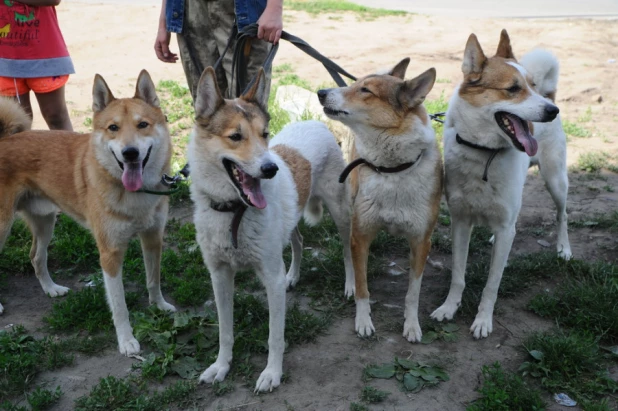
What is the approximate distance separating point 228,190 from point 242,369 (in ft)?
3.62

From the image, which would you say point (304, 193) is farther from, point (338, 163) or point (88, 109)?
point (88, 109)

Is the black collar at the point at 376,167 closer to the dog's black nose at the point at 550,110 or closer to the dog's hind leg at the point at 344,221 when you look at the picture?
the dog's hind leg at the point at 344,221

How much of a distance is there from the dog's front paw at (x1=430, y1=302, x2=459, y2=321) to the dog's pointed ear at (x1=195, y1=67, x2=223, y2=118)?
2.03 meters

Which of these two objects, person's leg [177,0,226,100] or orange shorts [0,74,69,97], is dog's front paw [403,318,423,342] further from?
orange shorts [0,74,69,97]

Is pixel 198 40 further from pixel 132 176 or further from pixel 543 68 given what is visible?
pixel 543 68

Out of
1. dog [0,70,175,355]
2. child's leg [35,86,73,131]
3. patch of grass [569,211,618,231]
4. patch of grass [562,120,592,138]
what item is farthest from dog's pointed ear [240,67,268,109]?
patch of grass [562,120,592,138]

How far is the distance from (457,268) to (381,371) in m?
0.96

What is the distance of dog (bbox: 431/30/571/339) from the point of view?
3199 millimetres

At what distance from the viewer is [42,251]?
158 inches

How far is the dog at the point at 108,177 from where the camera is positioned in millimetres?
3229

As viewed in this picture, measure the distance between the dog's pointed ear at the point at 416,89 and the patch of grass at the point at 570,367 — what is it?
1632 mm

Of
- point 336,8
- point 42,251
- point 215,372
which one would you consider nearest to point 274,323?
point 215,372

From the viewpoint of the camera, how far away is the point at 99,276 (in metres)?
4.14

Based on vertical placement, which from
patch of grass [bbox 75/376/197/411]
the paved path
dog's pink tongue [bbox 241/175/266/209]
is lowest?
patch of grass [bbox 75/376/197/411]
